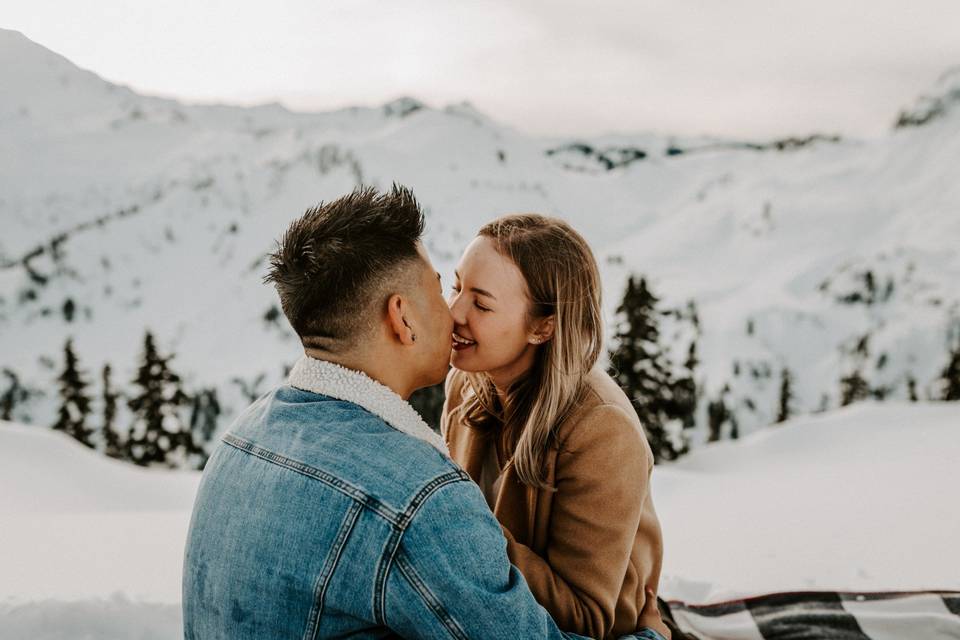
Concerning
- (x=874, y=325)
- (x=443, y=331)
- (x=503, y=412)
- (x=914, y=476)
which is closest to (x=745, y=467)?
(x=914, y=476)

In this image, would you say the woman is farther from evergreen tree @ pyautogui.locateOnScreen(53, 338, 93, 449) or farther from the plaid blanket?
evergreen tree @ pyautogui.locateOnScreen(53, 338, 93, 449)

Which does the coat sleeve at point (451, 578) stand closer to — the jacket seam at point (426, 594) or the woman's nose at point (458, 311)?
the jacket seam at point (426, 594)

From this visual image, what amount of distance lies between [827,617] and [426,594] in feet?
10.9

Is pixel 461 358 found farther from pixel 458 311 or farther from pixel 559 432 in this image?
pixel 559 432

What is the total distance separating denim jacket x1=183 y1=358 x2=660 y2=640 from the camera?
1.82 meters

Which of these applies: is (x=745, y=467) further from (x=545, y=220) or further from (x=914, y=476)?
(x=545, y=220)

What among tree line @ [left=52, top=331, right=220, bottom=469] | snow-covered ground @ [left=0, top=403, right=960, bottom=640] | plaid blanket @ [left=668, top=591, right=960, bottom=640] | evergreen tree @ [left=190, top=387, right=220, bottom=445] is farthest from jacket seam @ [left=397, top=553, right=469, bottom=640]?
evergreen tree @ [left=190, top=387, right=220, bottom=445]

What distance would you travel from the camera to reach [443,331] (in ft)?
8.28

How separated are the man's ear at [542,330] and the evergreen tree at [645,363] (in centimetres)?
1569

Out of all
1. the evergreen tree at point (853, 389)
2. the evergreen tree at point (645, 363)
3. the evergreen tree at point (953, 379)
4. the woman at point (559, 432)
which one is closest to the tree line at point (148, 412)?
the evergreen tree at point (645, 363)

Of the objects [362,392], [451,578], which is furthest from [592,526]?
[362,392]

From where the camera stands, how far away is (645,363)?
2006cm

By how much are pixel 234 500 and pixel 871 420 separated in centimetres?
1374

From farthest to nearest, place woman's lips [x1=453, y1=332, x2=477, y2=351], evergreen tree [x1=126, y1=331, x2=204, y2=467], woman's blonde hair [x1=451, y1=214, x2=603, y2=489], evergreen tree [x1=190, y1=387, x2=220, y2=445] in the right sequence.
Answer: evergreen tree [x1=190, y1=387, x2=220, y2=445]
evergreen tree [x1=126, y1=331, x2=204, y2=467]
woman's lips [x1=453, y1=332, x2=477, y2=351]
woman's blonde hair [x1=451, y1=214, x2=603, y2=489]
